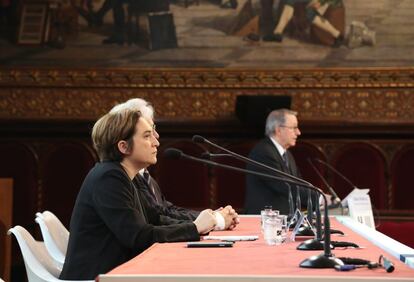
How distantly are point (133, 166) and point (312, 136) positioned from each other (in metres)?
6.33

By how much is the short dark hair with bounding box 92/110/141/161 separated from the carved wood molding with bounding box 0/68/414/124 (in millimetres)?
6165

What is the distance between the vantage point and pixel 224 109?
36.5 feet

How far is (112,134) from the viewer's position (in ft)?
16.0

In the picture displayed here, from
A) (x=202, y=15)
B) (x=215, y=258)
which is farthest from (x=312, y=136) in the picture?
(x=215, y=258)

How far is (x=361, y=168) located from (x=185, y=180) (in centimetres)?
223

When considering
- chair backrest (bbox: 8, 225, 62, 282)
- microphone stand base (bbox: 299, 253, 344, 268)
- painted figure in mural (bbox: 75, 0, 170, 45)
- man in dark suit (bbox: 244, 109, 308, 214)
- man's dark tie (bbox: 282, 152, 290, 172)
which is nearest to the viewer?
microphone stand base (bbox: 299, 253, 344, 268)

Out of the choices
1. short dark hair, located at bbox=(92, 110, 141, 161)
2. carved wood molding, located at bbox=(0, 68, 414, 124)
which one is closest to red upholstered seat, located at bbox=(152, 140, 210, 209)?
carved wood molding, located at bbox=(0, 68, 414, 124)

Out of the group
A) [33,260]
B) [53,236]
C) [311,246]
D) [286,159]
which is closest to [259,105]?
[286,159]

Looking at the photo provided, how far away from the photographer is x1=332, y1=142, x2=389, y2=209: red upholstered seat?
35.7 ft

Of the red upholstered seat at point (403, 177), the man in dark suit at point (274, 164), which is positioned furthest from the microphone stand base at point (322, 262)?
the red upholstered seat at point (403, 177)

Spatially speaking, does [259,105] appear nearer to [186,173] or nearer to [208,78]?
[208,78]

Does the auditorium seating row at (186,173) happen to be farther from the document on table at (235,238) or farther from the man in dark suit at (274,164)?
the document on table at (235,238)

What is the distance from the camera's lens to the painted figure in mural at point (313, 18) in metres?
11.1

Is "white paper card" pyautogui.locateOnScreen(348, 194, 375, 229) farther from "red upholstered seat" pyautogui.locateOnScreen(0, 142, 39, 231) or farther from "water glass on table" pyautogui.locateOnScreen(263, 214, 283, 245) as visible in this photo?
"red upholstered seat" pyautogui.locateOnScreen(0, 142, 39, 231)
